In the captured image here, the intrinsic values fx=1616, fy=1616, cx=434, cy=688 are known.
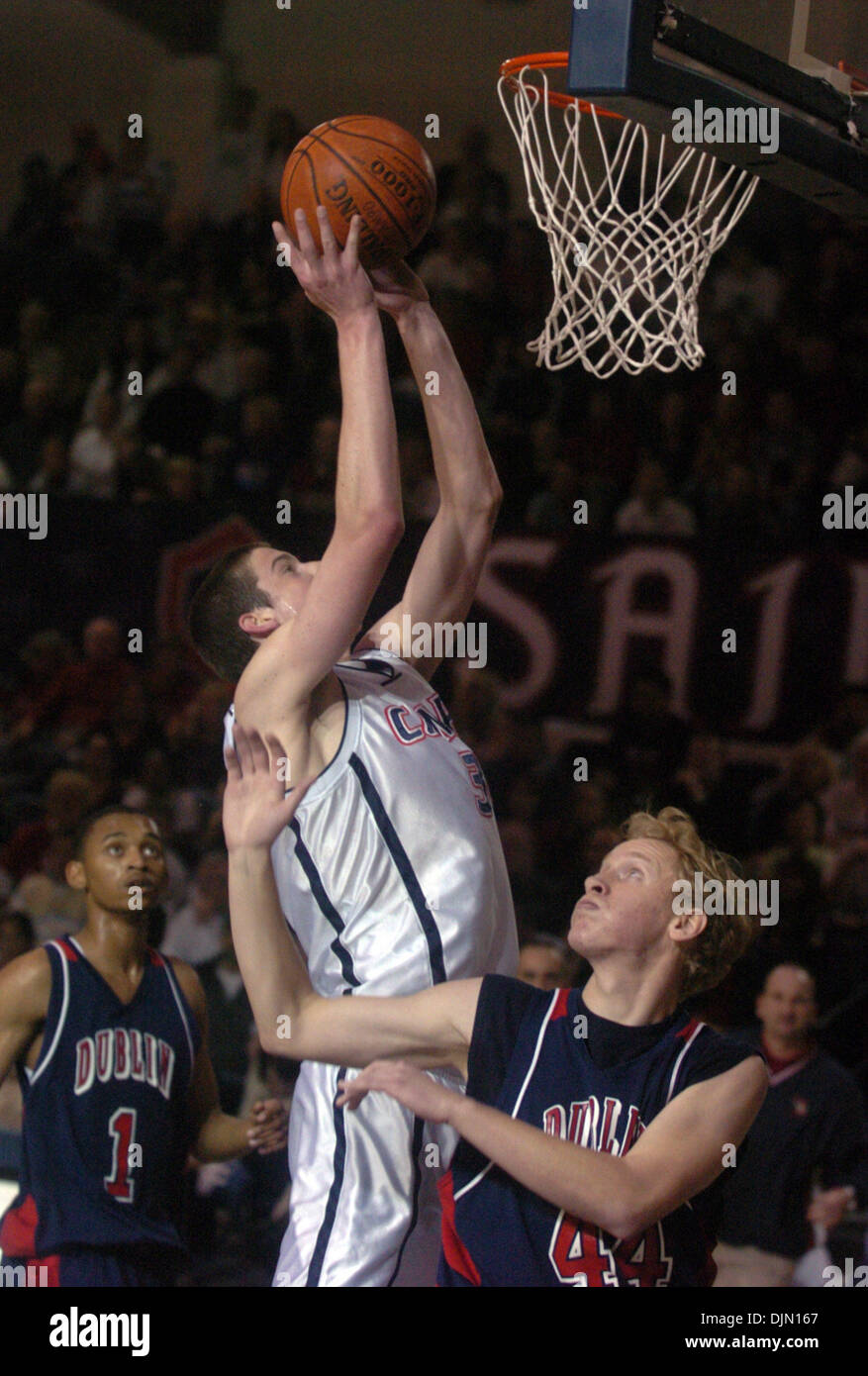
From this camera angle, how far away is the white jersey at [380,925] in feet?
10.0

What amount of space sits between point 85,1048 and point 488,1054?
4.50ft

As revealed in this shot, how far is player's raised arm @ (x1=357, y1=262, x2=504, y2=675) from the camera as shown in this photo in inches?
142

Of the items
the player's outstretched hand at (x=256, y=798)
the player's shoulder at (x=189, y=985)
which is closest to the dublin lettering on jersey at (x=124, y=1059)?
the player's shoulder at (x=189, y=985)

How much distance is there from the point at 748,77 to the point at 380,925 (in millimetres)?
1918

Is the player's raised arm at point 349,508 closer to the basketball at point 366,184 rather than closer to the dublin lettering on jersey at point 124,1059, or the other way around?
the basketball at point 366,184

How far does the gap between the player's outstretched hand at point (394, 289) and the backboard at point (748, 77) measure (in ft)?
2.06

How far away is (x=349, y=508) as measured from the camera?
3113 millimetres

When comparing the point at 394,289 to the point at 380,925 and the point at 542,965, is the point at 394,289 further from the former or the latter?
the point at 542,965

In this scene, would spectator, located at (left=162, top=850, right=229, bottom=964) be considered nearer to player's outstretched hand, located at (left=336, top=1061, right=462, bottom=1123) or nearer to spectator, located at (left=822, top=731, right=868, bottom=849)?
spectator, located at (left=822, top=731, right=868, bottom=849)

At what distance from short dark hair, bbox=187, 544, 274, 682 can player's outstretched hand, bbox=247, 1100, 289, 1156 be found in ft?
3.15

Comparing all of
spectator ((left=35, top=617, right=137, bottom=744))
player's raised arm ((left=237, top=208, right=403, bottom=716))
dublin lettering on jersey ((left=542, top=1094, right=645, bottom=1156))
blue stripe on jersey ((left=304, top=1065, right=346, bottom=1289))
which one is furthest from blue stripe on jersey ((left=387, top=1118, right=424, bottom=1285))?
spectator ((left=35, top=617, right=137, bottom=744))

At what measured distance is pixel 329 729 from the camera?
3.23 m
